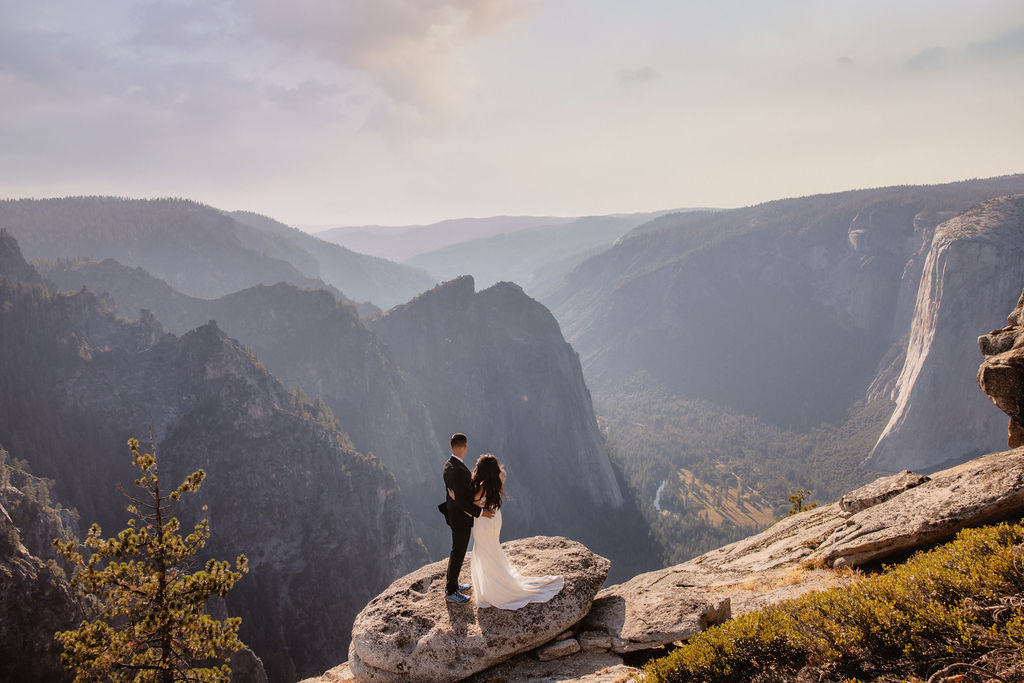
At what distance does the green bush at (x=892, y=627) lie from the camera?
6418 millimetres

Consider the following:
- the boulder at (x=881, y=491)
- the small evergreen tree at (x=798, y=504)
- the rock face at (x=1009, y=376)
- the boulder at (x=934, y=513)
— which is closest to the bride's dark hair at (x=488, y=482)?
the boulder at (x=934, y=513)

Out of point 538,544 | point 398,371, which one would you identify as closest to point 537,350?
point 398,371

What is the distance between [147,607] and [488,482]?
34.3 feet

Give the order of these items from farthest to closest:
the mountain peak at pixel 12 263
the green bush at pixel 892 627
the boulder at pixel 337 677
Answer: the mountain peak at pixel 12 263, the boulder at pixel 337 677, the green bush at pixel 892 627

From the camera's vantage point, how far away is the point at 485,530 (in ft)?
34.6

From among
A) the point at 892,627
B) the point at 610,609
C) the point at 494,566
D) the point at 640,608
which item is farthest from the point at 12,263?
the point at 892,627

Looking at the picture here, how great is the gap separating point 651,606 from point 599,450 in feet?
429

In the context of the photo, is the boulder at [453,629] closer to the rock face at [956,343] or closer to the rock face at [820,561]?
the rock face at [820,561]

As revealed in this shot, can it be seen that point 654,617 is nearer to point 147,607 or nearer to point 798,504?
point 147,607

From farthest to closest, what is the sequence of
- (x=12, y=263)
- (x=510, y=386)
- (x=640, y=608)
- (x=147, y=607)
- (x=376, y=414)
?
(x=510, y=386) < (x=376, y=414) < (x=12, y=263) < (x=147, y=607) < (x=640, y=608)

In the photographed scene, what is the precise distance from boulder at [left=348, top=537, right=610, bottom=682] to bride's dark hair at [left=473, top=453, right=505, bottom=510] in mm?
2327

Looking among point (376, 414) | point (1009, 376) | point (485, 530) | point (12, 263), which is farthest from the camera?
point (376, 414)

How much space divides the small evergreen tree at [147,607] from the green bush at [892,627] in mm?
11644

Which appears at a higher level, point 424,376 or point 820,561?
point 820,561
